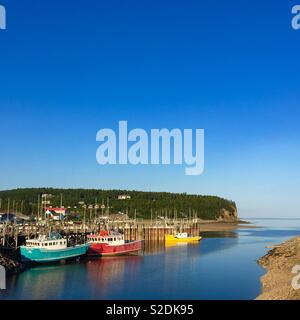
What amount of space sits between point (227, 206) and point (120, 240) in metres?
135

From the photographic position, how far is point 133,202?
142375 millimetres

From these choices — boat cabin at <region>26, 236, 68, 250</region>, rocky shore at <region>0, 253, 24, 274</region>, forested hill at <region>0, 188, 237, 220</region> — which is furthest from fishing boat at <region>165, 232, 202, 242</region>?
forested hill at <region>0, 188, 237, 220</region>

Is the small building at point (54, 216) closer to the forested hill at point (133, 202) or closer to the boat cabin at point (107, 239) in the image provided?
the forested hill at point (133, 202)

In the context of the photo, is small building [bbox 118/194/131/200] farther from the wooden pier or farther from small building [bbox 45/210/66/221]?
the wooden pier

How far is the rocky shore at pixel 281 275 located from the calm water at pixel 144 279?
1187 millimetres

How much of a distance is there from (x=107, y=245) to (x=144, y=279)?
16737 mm

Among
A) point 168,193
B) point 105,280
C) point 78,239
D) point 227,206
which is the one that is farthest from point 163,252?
point 227,206

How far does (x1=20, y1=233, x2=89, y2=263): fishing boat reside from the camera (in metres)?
44.8

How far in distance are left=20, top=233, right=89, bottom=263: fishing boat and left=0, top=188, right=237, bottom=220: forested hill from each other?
235 ft

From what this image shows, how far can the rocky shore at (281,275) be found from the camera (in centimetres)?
2723

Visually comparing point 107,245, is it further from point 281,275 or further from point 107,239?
point 281,275

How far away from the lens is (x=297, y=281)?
29438 millimetres
